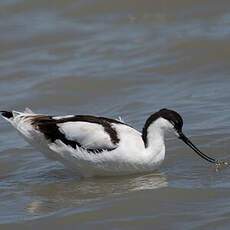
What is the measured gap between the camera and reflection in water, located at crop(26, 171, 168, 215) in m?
8.56

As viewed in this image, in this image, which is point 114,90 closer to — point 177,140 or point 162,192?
point 177,140

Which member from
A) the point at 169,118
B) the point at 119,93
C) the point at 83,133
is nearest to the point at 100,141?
the point at 83,133

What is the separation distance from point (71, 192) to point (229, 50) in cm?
517

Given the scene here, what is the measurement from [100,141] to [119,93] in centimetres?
320

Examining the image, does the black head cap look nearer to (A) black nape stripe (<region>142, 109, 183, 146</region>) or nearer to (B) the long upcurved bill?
(A) black nape stripe (<region>142, 109, 183, 146</region>)

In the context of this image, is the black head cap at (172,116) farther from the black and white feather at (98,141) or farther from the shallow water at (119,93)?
the shallow water at (119,93)

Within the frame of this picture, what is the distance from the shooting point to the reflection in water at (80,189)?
8.56 m

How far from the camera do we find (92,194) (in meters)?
8.90

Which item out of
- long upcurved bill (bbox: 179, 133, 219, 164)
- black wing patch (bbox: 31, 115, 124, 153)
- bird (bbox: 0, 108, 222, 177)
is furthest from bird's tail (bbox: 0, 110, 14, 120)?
long upcurved bill (bbox: 179, 133, 219, 164)

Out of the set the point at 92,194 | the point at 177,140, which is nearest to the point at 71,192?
the point at 92,194

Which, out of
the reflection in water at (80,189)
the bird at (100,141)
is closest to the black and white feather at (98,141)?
the bird at (100,141)

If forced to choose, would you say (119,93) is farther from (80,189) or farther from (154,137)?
(80,189)

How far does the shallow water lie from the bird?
0.15 m

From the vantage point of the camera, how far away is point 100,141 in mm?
9156
